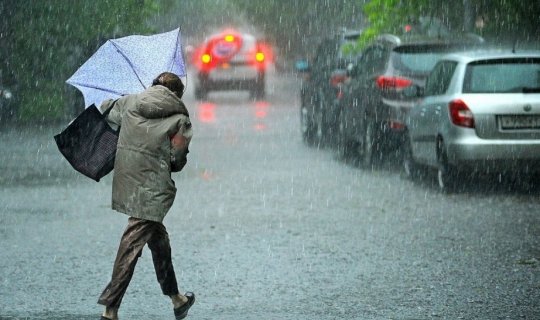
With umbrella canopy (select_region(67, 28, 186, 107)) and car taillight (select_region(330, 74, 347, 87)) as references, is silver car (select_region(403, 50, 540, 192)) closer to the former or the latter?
car taillight (select_region(330, 74, 347, 87))

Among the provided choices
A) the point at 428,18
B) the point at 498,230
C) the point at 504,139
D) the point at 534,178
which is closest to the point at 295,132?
the point at 428,18

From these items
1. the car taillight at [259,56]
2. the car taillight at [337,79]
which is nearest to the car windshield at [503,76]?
the car taillight at [337,79]

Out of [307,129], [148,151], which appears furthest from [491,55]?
[307,129]

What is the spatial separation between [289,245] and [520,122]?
3.72 meters

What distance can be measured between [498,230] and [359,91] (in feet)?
19.9

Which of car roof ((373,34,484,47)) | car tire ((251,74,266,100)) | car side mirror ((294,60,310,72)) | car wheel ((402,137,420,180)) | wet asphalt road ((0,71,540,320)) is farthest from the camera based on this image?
car tire ((251,74,266,100))

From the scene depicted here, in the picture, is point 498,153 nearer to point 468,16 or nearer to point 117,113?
point 117,113

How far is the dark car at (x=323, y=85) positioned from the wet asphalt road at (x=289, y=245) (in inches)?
99.8

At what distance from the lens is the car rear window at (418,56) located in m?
16.0

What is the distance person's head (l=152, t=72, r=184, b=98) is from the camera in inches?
284

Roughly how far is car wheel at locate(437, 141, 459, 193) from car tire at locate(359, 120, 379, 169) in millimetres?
2547

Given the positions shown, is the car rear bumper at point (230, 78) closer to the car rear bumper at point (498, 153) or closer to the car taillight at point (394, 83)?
the car taillight at point (394, 83)

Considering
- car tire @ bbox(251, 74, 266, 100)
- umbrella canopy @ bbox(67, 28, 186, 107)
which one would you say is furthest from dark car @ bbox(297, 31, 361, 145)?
car tire @ bbox(251, 74, 266, 100)

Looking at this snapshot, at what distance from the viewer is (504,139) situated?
517 inches
